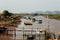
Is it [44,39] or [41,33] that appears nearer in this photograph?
[44,39]

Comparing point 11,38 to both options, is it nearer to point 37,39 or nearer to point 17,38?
point 17,38

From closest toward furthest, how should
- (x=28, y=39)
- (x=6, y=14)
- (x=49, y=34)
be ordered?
(x=28, y=39) → (x=49, y=34) → (x=6, y=14)

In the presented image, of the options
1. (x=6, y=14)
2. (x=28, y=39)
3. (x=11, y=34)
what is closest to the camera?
(x=28, y=39)

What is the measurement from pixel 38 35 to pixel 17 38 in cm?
427

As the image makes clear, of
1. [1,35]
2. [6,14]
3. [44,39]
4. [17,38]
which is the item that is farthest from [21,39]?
[6,14]

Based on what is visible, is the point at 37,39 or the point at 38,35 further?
the point at 38,35

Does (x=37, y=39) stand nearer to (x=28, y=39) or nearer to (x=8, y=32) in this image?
(x=28, y=39)

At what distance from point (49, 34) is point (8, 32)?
350 inches

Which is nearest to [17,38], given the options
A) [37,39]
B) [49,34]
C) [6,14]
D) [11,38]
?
[11,38]

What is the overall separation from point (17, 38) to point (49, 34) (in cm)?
554

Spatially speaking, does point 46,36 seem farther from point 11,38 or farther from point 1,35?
point 1,35

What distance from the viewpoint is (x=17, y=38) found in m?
31.8

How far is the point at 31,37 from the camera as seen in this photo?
30344 mm

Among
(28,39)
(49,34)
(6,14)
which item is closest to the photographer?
(28,39)
